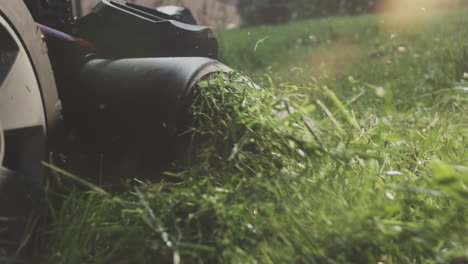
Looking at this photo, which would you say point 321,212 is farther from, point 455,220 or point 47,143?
point 47,143

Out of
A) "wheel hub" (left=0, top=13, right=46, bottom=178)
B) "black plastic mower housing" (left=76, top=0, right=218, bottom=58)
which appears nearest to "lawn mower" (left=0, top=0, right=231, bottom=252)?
"wheel hub" (left=0, top=13, right=46, bottom=178)

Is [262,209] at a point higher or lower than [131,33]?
lower

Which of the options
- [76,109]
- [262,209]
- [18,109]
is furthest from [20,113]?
[262,209]

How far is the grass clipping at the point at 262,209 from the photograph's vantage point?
0.93 meters

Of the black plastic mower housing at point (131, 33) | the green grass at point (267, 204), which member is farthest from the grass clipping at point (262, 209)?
the black plastic mower housing at point (131, 33)

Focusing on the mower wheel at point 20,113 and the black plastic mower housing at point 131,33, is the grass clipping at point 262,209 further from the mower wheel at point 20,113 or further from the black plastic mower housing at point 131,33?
the black plastic mower housing at point 131,33

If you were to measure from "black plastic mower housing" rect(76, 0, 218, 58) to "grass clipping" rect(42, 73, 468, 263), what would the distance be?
477 millimetres

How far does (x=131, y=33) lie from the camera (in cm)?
167

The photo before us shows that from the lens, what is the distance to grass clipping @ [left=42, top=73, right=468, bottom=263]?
Result: 0.93m

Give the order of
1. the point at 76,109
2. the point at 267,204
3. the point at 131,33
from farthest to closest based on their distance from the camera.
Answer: the point at 131,33 < the point at 76,109 < the point at 267,204

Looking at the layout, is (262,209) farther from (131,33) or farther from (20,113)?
(131,33)

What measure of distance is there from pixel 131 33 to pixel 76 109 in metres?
0.44

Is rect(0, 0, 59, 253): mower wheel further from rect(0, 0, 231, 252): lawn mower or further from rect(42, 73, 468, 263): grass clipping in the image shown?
rect(42, 73, 468, 263): grass clipping

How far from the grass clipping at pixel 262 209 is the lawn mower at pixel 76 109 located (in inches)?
3.3
